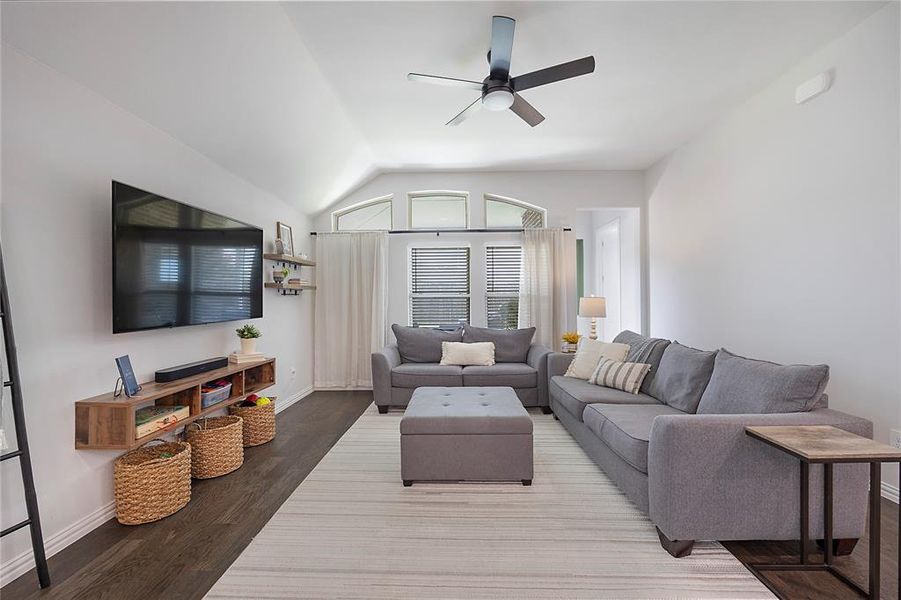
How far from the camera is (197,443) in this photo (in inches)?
107

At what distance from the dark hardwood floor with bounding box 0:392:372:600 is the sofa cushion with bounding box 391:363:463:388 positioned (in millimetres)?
1305

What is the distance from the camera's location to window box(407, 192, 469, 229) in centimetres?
549

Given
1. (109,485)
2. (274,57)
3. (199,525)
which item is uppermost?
(274,57)

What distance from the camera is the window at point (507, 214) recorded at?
5.46 meters

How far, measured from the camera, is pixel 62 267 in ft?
6.75

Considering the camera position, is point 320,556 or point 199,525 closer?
point 320,556

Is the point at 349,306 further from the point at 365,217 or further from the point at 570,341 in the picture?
the point at 570,341

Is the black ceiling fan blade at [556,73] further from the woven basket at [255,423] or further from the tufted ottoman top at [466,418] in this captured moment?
the woven basket at [255,423]

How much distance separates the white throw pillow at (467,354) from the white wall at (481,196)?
0.87 metres

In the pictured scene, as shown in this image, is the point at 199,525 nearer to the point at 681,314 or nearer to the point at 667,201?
the point at 681,314

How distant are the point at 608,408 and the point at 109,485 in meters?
3.06

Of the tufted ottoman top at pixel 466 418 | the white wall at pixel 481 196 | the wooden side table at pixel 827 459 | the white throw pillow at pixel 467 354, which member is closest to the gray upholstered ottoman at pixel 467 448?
the tufted ottoman top at pixel 466 418

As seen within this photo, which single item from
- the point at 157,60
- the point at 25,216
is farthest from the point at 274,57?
the point at 25,216

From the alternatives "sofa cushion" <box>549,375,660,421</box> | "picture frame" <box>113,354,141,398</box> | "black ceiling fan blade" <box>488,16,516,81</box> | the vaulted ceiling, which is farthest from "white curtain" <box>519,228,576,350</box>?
"picture frame" <box>113,354,141,398</box>
